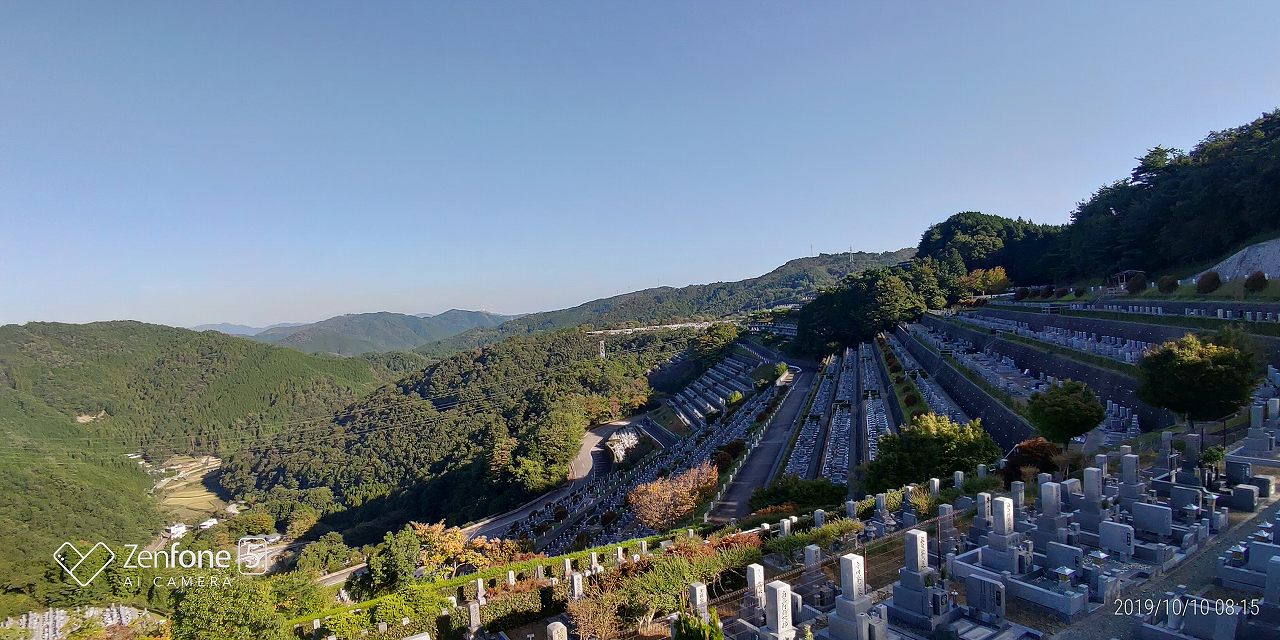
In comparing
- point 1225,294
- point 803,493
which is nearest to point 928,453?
point 803,493

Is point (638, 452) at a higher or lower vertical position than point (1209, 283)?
lower

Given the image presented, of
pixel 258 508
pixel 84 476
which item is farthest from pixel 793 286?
pixel 84 476

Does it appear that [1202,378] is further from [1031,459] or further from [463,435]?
[463,435]

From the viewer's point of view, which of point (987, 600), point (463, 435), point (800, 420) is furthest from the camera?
point (463, 435)

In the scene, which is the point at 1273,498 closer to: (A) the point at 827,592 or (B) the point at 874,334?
(A) the point at 827,592

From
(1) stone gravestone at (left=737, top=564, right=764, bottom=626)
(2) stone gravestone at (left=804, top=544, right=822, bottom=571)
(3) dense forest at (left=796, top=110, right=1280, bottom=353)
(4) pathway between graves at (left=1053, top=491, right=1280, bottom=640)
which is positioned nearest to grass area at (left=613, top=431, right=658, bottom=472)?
(3) dense forest at (left=796, top=110, right=1280, bottom=353)

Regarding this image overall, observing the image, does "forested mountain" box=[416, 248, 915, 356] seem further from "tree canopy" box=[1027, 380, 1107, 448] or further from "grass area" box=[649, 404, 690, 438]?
"tree canopy" box=[1027, 380, 1107, 448]
